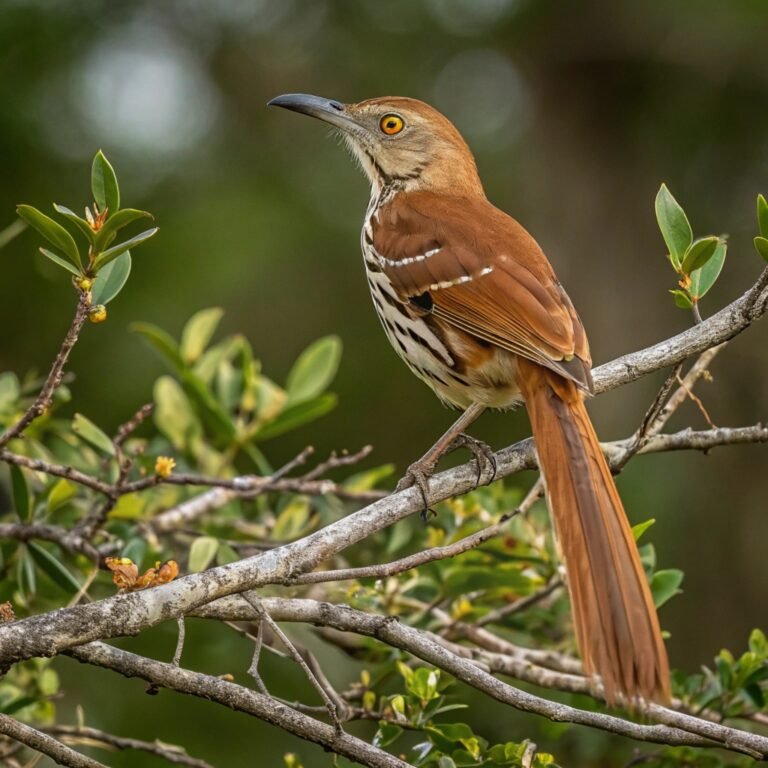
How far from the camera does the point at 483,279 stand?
3.71 m

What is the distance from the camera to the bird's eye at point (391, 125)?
4.68 metres

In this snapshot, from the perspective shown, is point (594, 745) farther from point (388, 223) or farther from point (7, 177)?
point (7, 177)

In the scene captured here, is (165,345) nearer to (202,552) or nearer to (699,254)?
(202,552)

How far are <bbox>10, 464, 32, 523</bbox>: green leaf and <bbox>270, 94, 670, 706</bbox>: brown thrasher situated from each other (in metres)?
1.04

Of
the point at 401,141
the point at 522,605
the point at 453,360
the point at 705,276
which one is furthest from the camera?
the point at 401,141

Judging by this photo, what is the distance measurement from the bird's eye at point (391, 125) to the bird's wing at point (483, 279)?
58 centimetres

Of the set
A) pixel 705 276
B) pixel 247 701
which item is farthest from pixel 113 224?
pixel 705 276

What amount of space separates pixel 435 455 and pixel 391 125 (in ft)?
5.43

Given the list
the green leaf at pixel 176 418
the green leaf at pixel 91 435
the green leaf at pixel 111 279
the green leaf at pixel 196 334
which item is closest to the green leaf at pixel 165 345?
Result: the green leaf at pixel 176 418

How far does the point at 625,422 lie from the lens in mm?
7449

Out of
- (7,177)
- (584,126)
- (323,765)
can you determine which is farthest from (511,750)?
(584,126)

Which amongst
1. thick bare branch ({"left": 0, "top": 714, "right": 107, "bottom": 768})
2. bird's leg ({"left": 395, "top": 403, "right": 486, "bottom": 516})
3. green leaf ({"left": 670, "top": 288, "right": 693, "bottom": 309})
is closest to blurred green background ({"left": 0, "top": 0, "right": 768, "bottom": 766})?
bird's leg ({"left": 395, "top": 403, "right": 486, "bottom": 516})

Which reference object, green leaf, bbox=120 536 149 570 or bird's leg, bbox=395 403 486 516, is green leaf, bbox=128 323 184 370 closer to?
green leaf, bbox=120 536 149 570

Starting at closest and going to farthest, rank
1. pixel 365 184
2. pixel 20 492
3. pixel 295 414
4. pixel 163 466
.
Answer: pixel 163 466
pixel 20 492
pixel 295 414
pixel 365 184
